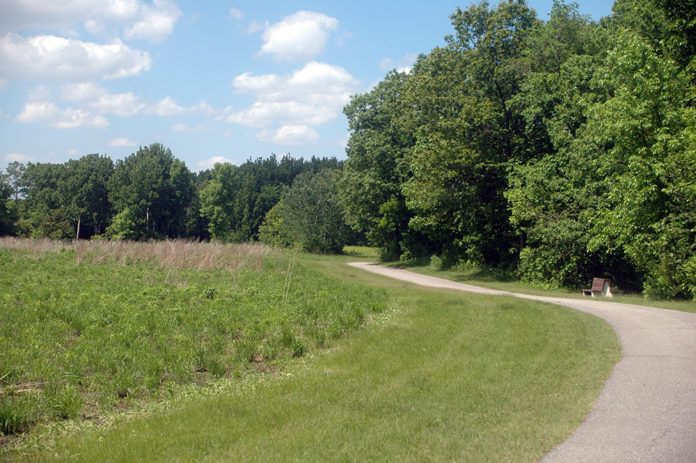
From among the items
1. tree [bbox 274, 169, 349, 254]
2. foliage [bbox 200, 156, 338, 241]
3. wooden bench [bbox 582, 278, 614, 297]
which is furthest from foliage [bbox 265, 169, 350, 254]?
wooden bench [bbox 582, 278, 614, 297]

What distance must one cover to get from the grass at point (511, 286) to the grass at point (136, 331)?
28.8ft

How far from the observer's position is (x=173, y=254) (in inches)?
977

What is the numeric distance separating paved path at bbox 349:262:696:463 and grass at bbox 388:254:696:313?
6901mm

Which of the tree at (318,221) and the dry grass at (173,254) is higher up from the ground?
the tree at (318,221)

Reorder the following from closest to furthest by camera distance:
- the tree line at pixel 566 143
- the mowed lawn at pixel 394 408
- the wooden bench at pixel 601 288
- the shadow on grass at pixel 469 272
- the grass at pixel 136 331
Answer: the mowed lawn at pixel 394 408, the grass at pixel 136 331, the tree line at pixel 566 143, the wooden bench at pixel 601 288, the shadow on grass at pixel 469 272

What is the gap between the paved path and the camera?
5.19 m

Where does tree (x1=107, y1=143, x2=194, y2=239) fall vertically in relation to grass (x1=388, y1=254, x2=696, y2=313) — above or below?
above

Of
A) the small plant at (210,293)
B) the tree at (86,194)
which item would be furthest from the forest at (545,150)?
the tree at (86,194)

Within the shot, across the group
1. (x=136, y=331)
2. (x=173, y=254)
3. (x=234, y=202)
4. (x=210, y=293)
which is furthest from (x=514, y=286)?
(x=234, y=202)

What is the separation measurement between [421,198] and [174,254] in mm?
14101

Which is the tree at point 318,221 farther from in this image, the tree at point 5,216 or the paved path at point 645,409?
the paved path at point 645,409

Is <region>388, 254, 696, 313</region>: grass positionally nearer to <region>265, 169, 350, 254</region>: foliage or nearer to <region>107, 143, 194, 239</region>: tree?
<region>265, 169, 350, 254</region>: foliage

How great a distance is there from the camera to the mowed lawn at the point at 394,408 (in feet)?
17.9

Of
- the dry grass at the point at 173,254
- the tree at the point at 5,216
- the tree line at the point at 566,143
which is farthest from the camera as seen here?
the tree at the point at 5,216
